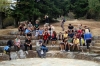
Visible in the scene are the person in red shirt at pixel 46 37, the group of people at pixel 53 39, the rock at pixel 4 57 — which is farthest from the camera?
the person in red shirt at pixel 46 37

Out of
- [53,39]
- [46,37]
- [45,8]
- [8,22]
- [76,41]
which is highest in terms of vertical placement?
[45,8]

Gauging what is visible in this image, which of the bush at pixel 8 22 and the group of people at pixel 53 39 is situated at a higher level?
the bush at pixel 8 22

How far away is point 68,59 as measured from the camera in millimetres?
19703

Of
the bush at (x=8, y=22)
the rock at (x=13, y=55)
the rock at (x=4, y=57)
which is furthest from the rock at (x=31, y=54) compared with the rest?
the bush at (x=8, y=22)

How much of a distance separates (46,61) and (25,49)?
2.92 m

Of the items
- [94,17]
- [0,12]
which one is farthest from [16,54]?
[94,17]

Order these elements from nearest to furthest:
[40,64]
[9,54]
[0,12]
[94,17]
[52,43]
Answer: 1. [40,64]
2. [9,54]
3. [52,43]
4. [0,12]
5. [94,17]

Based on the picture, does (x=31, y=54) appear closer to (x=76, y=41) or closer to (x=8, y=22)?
(x=76, y=41)

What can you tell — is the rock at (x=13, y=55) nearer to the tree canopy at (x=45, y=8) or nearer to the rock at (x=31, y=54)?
the rock at (x=31, y=54)

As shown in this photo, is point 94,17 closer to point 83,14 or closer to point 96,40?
point 83,14

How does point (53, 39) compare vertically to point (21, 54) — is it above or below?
above

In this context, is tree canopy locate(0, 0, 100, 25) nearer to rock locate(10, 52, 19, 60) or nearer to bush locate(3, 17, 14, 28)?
bush locate(3, 17, 14, 28)

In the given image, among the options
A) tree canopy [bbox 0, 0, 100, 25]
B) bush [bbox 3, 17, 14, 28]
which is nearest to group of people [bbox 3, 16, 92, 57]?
tree canopy [bbox 0, 0, 100, 25]

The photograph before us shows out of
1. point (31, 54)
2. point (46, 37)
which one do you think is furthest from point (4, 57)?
point (46, 37)
